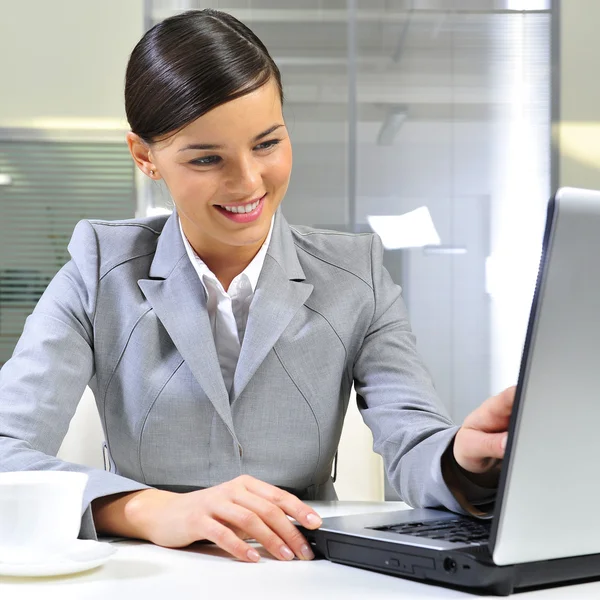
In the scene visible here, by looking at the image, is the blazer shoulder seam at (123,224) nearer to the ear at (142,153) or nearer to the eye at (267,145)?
the ear at (142,153)

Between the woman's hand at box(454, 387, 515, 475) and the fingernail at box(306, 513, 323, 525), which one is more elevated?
the woman's hand at box(454, 387, 515, 475)

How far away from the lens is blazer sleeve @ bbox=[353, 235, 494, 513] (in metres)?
0.95

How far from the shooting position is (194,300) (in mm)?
1220

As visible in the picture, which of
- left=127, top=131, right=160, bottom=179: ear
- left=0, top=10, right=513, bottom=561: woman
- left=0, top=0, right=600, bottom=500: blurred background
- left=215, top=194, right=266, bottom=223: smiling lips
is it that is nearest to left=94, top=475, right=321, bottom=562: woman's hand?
left=0, top=10, right=513, bottom=561: woman

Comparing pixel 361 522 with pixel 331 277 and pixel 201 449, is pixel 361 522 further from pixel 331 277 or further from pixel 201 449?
pixel 331 277

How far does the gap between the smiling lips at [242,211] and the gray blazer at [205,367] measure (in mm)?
106

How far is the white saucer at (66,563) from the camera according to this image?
678 millimetres

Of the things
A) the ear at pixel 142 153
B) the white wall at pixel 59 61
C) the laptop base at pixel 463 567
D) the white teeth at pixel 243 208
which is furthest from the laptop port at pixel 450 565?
the white wall at pixel 59 61

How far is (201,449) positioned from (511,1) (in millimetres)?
3084

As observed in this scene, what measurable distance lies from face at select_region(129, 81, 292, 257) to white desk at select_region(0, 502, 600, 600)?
541 millimetres

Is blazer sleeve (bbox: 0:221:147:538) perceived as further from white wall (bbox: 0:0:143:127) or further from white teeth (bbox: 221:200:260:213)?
white wall (bbox: 0:0:143:127)

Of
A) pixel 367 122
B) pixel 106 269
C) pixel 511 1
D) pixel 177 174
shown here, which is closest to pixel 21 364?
pixel 106 269

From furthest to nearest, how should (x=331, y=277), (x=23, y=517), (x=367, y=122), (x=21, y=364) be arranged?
(x=367, y=122)
(x=331, y=277)
(x=21, y=364)
(x=23, y=517)

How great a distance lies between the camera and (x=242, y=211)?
1207mm
